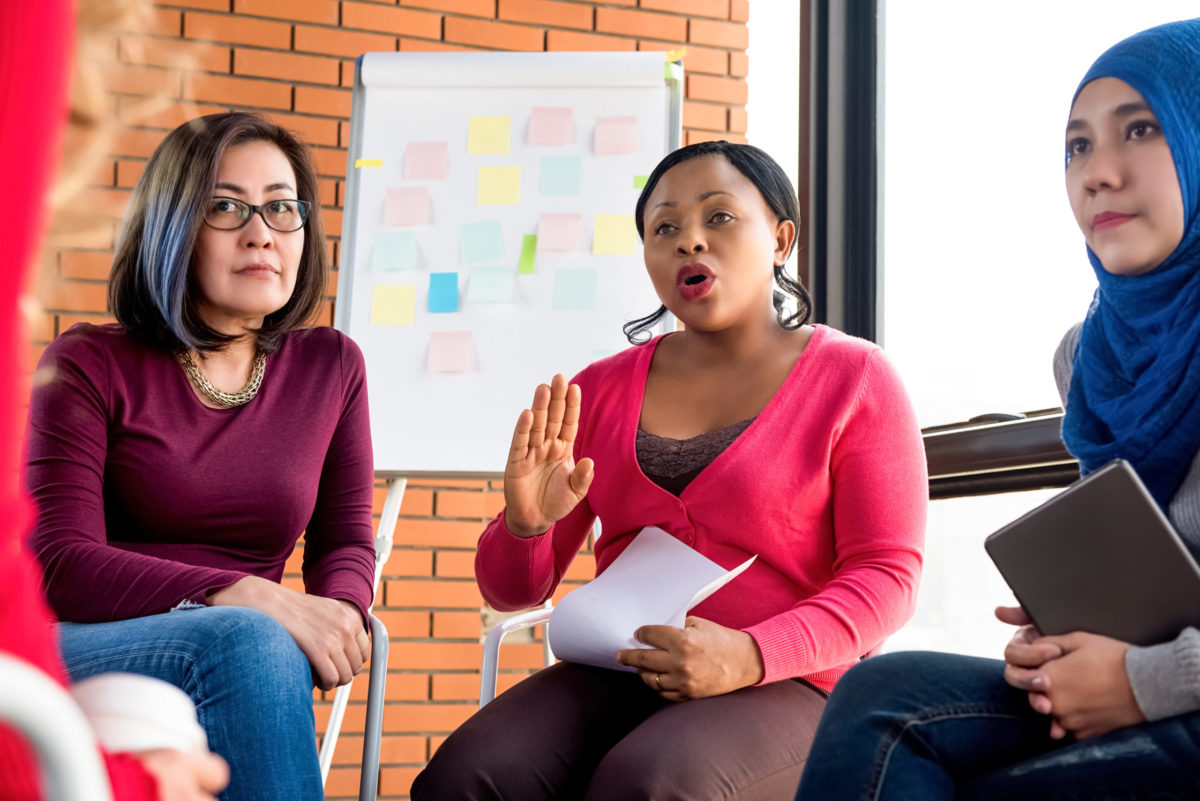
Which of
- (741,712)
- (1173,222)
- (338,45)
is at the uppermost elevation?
(338,45)

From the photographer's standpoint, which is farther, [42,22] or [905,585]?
[905,585]

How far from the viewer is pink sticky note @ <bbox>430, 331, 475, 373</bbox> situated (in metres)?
2.18

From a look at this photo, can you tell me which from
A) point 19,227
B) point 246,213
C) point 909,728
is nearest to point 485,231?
point 246,213

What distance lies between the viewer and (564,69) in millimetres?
2264

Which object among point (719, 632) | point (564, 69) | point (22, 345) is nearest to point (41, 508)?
point (719, 632)

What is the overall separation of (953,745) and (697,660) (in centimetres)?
30

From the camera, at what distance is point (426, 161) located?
227 centimetres

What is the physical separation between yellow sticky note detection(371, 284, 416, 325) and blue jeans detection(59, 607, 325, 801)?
1.05 m

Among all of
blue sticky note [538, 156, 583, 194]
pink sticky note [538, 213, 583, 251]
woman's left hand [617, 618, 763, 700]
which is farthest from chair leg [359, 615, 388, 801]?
blue sticky note [538, 156, 583, 194]

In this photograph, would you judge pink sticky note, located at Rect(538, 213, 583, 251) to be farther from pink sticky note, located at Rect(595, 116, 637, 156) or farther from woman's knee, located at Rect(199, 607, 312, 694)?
woman's knee, located at Rect(199, 607, 312, 694)

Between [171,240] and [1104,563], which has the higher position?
[171,240]

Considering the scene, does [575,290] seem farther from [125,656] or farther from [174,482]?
[125,656]

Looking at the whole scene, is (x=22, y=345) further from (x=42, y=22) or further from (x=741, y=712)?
(x=741, y=712)

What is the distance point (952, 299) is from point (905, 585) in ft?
3.51
